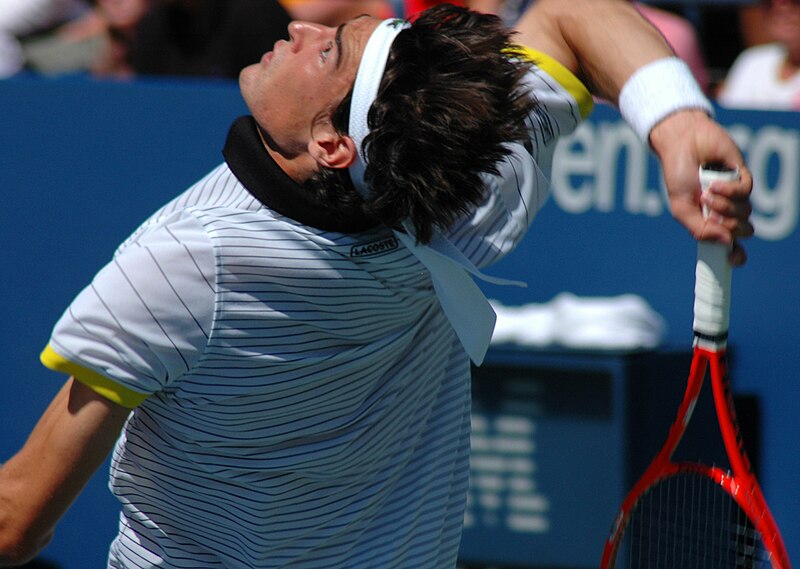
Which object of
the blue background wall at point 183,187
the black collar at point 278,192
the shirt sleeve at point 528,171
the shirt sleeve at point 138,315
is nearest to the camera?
the shirt sleeve at point 138,315

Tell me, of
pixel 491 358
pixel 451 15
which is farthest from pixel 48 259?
pixel 451 15

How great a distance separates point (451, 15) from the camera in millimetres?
1777

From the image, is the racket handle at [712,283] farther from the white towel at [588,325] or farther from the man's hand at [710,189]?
the white towel at [588,325]

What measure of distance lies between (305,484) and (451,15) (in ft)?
2.62

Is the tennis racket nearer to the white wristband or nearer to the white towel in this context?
the white wristband

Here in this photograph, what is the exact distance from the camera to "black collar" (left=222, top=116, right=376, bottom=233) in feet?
5.67

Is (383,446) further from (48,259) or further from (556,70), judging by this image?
(48,259)

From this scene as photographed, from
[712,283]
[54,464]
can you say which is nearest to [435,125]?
[712,283]

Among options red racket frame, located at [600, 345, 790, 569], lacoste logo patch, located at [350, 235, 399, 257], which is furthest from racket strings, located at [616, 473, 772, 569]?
lacoste logo patch, located at [350, 235, 399, 257]

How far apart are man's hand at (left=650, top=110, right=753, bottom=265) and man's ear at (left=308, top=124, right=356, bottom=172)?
1.54 ft

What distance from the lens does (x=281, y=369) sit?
1.78 meters

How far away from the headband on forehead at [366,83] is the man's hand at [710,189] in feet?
1.46

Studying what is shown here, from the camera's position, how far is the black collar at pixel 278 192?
173 cm

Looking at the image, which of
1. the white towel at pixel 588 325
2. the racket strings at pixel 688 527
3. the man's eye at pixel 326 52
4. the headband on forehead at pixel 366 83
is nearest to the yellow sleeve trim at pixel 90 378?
the headband on forehead at pixel 366 83
